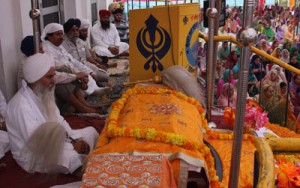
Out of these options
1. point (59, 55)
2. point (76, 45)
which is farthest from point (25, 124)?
point (76, 45)

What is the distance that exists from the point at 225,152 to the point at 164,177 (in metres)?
1.47

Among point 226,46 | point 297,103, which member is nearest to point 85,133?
point 297,103

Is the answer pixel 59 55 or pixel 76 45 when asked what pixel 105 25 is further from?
pixel 59 55

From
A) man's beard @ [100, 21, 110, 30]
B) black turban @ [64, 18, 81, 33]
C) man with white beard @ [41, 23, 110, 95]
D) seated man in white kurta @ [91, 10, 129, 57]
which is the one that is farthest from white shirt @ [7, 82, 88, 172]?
man's beard @ [100, 21, 110, 30]

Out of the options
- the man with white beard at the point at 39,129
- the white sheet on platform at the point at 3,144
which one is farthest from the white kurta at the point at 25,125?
the white sheet on platform at the point at 3,144

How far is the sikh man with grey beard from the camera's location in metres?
6.05

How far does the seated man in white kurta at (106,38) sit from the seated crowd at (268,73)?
6.37ft

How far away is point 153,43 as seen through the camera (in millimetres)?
4555

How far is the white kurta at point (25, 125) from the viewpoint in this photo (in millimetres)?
3066

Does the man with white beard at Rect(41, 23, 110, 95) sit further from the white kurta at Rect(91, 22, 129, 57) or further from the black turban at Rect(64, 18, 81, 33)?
the white kurta at Rect(91, 22, 129, 57)

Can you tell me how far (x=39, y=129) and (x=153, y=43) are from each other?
6.27ft

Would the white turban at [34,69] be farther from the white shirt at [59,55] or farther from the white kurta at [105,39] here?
the white kurta at [105,39]

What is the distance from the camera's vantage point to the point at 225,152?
3582 millimetres

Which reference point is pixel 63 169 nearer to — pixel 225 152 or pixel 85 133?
pixel 85 133
